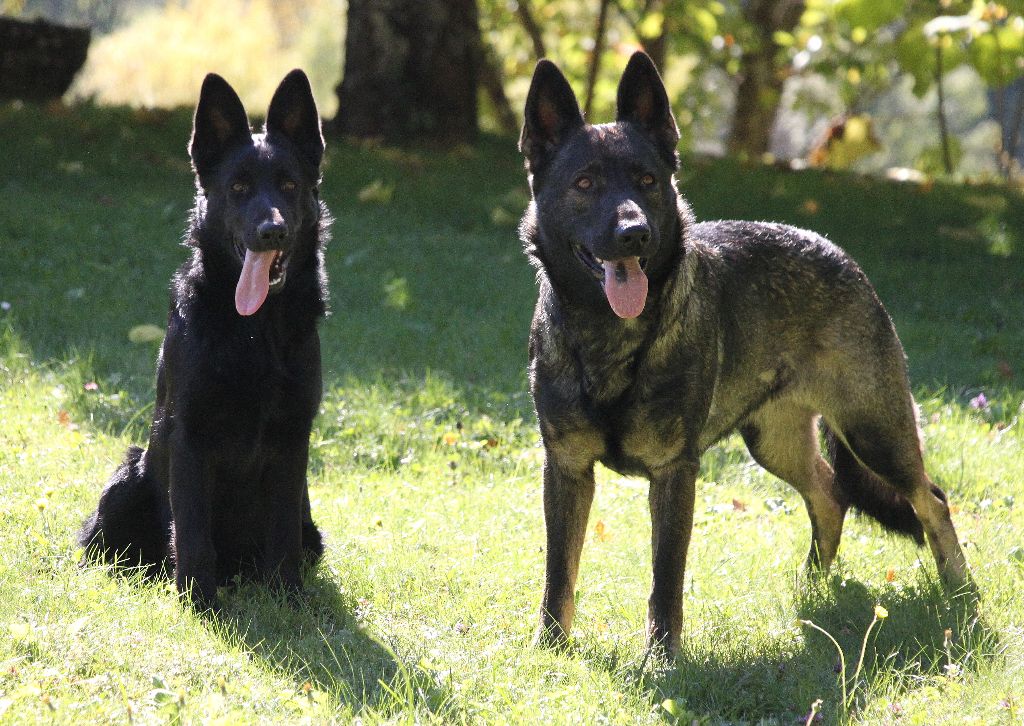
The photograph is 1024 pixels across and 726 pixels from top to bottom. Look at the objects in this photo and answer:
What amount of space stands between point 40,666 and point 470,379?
11.9ft

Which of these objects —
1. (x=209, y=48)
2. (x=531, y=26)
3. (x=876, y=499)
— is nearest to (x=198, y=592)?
(x=876, y=499)

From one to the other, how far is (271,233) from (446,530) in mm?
1609

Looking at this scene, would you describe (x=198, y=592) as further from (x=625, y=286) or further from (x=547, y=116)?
(x=547, y=116)

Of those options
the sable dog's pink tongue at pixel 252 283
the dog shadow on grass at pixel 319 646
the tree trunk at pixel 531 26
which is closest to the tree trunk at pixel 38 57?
the tree trunk at pixel 531 26

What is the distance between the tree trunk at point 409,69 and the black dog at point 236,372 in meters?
6.93

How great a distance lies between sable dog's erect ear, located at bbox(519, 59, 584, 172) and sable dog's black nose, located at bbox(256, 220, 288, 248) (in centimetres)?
85

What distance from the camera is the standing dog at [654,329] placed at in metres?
3.87

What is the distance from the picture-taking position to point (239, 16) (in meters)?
35.8

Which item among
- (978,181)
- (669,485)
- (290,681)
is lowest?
(290,681)

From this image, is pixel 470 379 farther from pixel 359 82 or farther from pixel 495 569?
pixel 359 82

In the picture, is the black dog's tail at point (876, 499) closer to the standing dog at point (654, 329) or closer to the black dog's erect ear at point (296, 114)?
the standing dog at point (654, 329)

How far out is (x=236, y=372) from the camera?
13.6 ft

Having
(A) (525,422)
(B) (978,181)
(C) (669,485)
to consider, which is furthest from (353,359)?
(B) (978,181)

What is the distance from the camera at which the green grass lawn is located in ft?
11.9
